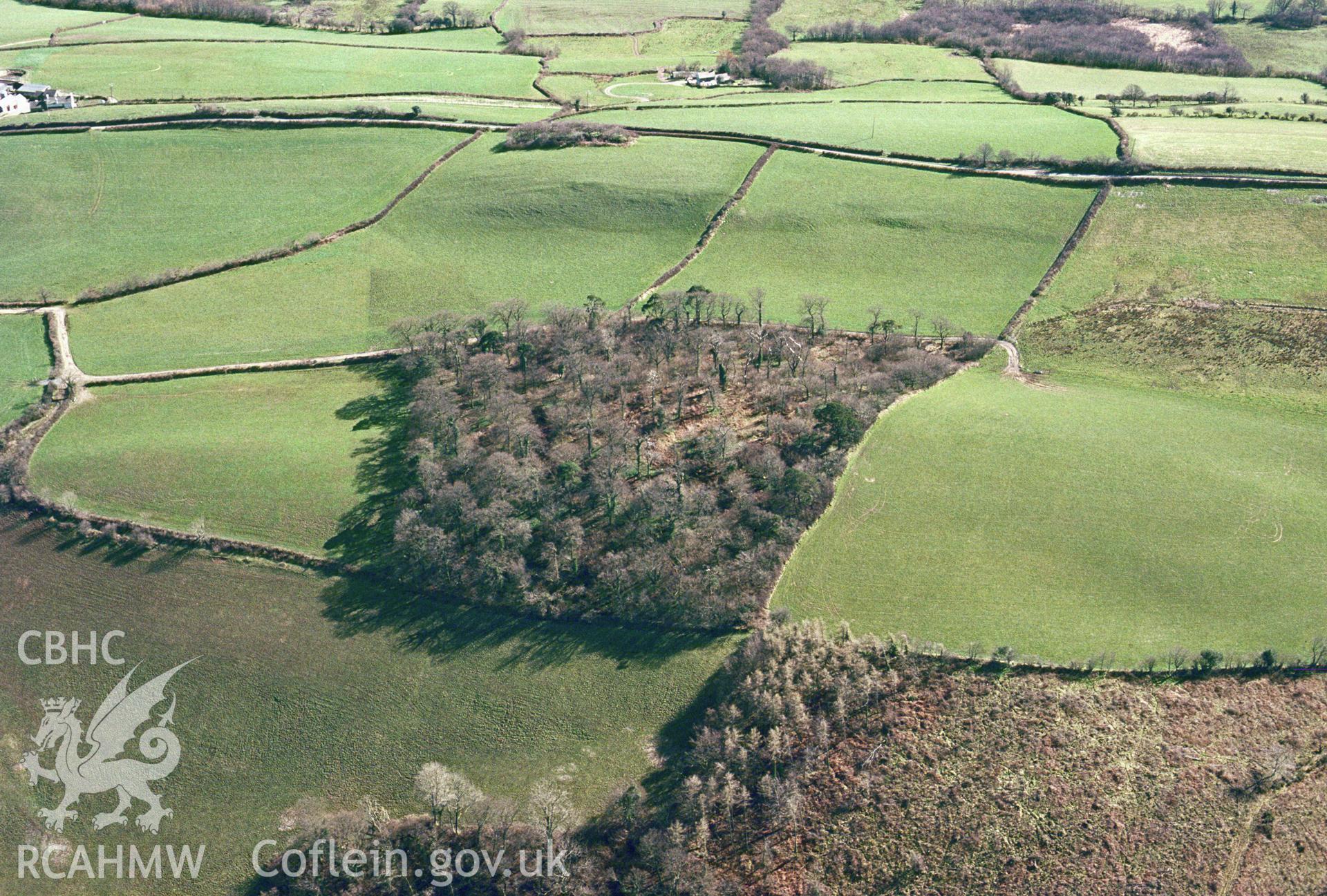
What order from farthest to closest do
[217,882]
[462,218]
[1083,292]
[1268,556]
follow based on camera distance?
[462,218] → [1083,292] → [1268,556] → [217,882]

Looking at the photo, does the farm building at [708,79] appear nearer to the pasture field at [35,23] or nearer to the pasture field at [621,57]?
the pasture field at [621,57]

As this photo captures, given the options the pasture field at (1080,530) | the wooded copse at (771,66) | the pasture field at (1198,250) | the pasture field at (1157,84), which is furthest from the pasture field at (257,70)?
the pasture field at (1080,530)

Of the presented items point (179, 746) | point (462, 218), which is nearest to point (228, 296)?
point (462, 218)

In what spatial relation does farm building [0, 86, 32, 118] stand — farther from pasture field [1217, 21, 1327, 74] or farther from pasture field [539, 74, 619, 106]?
pasture field [1217, 21, 1327, 74]

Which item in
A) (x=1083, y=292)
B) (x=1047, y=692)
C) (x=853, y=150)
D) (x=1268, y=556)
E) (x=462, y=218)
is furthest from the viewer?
(x=853, y=150)

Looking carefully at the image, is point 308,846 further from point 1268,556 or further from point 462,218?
point 462,218

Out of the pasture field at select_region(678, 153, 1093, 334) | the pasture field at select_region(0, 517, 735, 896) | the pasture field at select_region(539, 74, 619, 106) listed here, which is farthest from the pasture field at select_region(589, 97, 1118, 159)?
the pasture field at select_region(0, 517, 735, 896)
